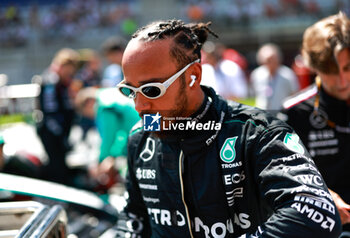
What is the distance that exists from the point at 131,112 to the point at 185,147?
7.77 feet

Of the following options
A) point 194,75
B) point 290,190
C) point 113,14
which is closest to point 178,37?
point 194,75

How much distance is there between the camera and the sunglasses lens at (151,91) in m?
1.50

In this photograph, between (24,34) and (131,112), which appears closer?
(131,112)

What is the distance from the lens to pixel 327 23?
227 cm

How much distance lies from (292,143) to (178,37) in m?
0.58

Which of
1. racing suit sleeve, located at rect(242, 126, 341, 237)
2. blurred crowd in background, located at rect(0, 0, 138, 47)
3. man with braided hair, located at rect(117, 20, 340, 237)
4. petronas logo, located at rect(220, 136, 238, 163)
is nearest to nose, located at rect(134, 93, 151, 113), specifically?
man with braided hair, located at rect(117, 20, 340, 237)

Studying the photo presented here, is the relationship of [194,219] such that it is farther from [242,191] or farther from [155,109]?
[155,109]

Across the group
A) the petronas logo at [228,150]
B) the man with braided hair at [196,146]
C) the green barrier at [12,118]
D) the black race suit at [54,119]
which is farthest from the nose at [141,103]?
the green barrier at [12,118]

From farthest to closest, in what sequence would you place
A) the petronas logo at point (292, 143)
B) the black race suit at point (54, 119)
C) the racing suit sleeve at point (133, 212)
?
the black race suit at point (54, 119) → the racing suit sleeve at point (133, 212) → the petronas logo at point (292, 143)

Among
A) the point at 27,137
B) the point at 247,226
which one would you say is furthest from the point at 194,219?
the point at 27,137

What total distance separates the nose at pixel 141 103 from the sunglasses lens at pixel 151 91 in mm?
33

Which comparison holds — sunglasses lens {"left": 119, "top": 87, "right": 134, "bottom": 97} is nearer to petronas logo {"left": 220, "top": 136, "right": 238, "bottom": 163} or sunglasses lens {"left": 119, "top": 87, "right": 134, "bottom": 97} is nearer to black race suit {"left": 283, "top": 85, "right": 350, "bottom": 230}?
petronas logo {"left": 220, "top": 136, "right": 238, "bottom": 163}

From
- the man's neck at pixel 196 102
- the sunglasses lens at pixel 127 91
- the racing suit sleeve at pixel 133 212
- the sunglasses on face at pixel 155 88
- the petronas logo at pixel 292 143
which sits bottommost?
the racing suit sleeve at pixel 133 212

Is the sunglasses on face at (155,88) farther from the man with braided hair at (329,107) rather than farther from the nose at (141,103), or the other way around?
the man with braided hair at (329,107)
